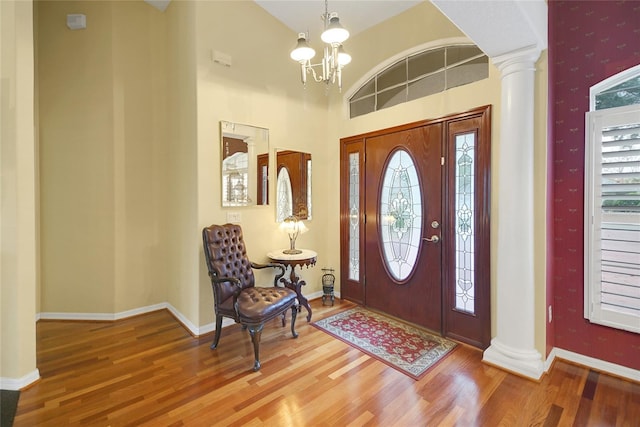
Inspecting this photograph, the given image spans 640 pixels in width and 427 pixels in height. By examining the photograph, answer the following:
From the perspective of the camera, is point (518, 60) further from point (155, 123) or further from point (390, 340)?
point (155, 123)

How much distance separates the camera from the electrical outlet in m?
3.32

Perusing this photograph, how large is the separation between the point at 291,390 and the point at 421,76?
10.9 feet

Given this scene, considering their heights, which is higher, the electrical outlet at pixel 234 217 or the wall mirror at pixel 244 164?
the wall mirror at pixel 244 164

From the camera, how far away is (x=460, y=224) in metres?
2.95

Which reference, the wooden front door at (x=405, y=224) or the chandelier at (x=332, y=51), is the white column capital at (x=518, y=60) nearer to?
the wooden front door at (x=405, y=224)

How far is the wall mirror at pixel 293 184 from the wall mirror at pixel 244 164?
0.69 ft

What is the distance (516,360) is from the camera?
94.3 inches

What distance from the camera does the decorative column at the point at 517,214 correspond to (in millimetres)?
2357


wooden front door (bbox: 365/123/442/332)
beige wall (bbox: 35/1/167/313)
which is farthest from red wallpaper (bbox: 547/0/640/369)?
beige wall (bbox: 35/1/167/313)

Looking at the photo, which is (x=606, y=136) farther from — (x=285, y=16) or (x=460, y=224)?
(x=285, y=16)

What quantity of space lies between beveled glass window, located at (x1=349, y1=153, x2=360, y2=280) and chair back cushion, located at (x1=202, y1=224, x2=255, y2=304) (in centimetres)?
145

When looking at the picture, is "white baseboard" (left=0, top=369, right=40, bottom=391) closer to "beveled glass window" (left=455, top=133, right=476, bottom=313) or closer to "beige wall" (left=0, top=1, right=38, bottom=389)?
"beige wall" (left=0, top=1, right=38, bottom=389)

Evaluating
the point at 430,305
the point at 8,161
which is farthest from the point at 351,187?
the point at 8,161

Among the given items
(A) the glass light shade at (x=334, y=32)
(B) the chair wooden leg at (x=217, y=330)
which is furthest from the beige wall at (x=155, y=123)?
(A) the glass light shade at (x=334, y=32)
